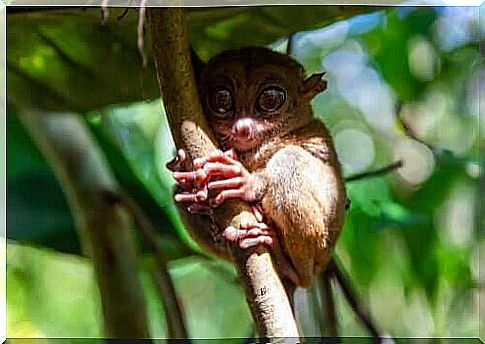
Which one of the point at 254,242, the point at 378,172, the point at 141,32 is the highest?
the point at 141,32

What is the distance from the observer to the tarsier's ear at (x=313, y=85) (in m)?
1.30

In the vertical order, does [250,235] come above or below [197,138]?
below

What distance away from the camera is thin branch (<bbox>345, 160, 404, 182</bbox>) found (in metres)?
1.30

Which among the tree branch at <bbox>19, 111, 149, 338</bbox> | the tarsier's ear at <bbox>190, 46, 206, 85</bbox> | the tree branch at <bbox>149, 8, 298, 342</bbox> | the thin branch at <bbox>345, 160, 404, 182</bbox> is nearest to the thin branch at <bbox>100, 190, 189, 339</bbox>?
the tree branch at <bbox>19, 111, 149, 338</bbox>

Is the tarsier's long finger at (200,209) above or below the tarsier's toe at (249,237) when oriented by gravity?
above

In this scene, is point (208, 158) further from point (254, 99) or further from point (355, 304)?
point (355, 304)

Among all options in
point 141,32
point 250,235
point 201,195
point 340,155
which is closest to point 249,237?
point 250,235

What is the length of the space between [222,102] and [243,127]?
0.18 ft

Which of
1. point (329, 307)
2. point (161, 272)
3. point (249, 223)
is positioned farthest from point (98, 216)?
point (329, 307)

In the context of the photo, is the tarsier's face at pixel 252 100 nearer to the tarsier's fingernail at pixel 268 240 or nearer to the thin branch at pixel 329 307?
the tarsier's fingernail at pixel 268 240

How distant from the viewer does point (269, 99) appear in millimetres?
1288

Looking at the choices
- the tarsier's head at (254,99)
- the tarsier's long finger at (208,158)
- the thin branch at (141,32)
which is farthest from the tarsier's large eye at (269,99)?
the thin branch at (141,32)

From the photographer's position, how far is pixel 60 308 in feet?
4.27

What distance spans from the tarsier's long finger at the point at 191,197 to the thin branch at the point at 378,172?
0.24m
